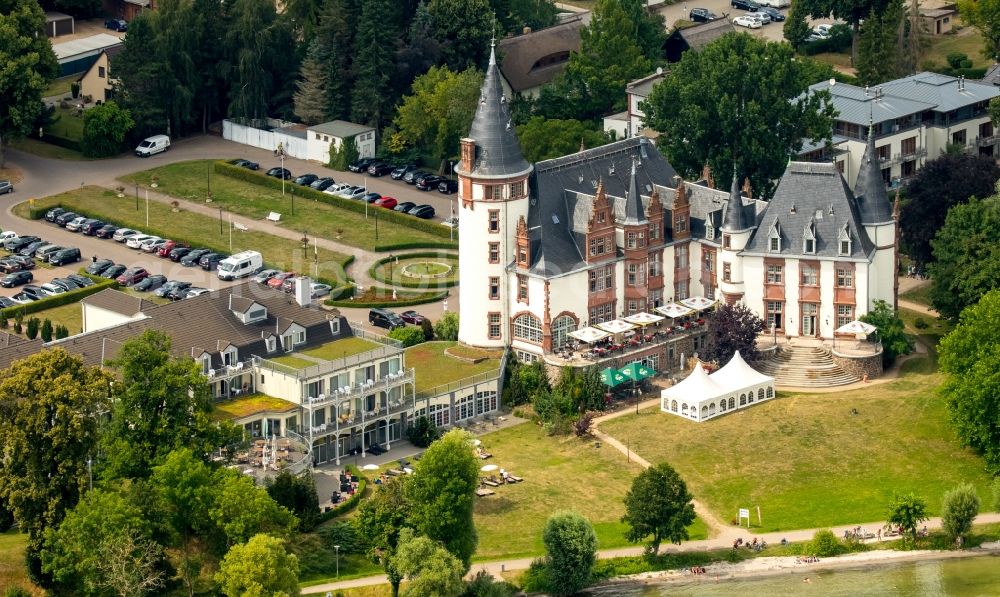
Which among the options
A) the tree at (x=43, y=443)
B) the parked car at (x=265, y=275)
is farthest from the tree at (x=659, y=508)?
the parked car at (x=265, y=275)

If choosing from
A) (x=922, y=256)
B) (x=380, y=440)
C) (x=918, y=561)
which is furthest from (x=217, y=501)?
(x=922, y=256)

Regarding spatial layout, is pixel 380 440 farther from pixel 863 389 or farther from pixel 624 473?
pixel 863 389

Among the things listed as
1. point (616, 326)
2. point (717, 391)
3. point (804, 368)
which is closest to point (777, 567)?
point (717, 391)

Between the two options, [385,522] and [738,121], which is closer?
[385,522]

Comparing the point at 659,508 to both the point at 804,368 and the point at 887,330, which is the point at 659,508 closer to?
the point at 804,368

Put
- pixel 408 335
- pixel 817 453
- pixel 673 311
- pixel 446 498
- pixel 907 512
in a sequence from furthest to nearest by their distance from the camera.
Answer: pixel 408 335 < pixel 673 311 < pixel 817 453 < pixel 907 512 < pixel 446 498
